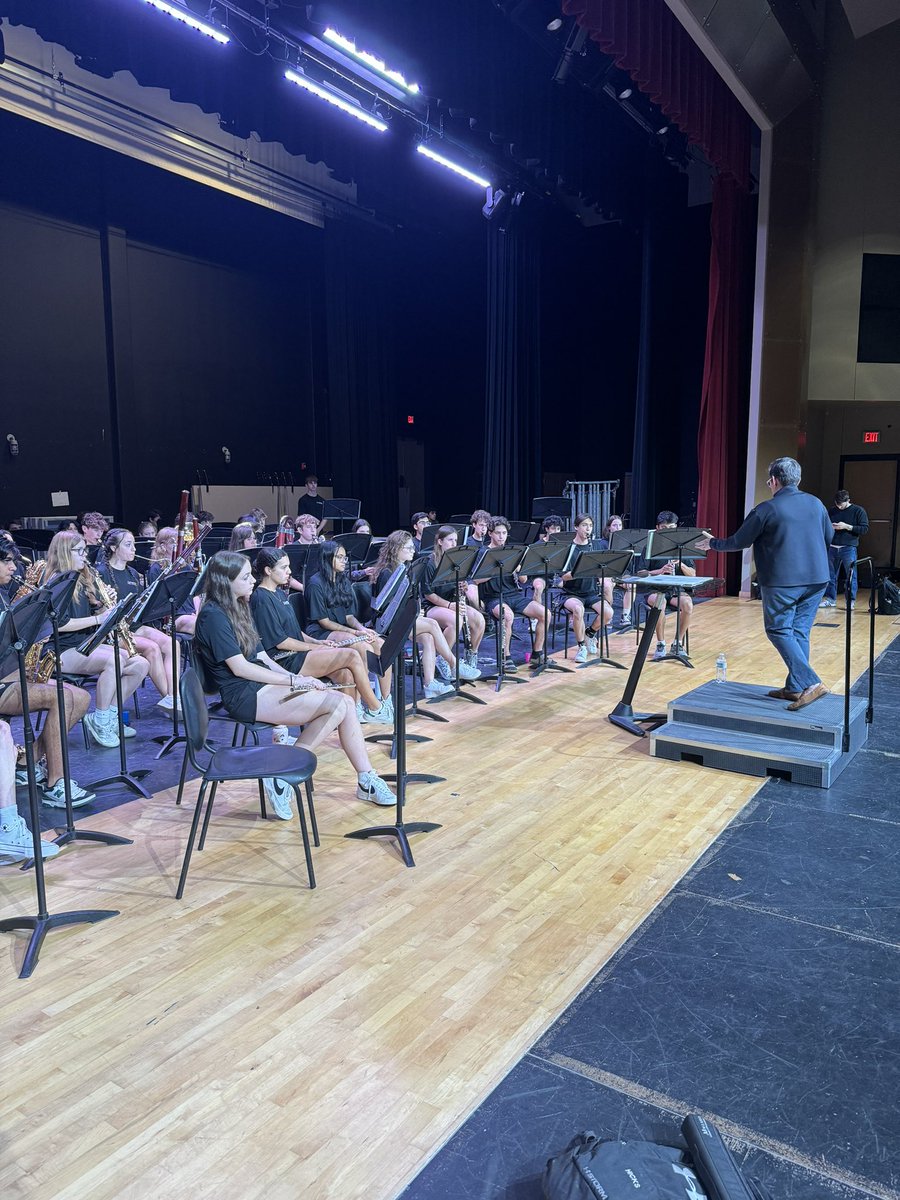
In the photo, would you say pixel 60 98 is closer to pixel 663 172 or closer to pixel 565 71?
pixel 565 71

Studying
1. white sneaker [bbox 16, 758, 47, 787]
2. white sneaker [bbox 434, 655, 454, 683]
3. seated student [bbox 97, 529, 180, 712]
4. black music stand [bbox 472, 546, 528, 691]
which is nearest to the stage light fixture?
seated student [bbox 97, 529, 180, 712]

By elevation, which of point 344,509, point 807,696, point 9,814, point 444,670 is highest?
point 344,509

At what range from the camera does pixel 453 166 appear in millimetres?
10930

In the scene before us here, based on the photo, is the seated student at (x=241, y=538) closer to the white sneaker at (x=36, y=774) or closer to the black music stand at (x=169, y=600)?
the black music stand at (x=169, y=600)

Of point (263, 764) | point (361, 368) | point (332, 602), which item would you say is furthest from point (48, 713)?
point (361, 368)

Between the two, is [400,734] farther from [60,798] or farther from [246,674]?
[60,798]

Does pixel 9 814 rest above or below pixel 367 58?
below

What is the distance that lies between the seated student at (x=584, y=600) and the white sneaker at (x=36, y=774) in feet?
14.0

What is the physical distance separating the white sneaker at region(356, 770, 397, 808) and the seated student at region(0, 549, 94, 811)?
1318 millimetres

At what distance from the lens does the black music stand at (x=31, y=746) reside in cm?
264

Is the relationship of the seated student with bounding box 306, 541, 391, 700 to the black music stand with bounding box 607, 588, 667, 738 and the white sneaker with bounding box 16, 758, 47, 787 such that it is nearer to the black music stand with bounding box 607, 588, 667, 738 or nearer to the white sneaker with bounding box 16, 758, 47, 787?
the black music stand with bounding box 607, 588, 667, 738

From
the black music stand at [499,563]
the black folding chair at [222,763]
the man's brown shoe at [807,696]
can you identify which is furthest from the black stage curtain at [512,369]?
the black folding chair at [222,763]

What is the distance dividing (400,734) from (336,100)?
8.30 m

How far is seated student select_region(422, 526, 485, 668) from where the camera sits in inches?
249
